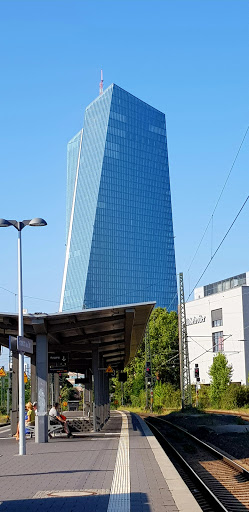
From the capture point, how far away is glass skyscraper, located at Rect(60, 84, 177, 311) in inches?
7042

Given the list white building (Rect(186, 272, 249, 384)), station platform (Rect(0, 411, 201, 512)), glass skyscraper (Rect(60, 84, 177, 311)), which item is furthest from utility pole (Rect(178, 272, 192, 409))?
glass skyscraper (Rect(60, 84, 177, 311))

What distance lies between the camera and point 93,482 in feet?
40.1

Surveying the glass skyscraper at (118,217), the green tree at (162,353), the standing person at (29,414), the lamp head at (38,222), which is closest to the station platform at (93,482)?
the lamp head at (38,222)

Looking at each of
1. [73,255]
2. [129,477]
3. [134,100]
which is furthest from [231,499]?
[134,100]

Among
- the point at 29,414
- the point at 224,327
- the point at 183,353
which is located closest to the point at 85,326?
the point at 29,414

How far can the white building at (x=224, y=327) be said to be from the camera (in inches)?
3484

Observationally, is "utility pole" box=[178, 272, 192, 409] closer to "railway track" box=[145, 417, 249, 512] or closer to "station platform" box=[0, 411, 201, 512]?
"railway track" box=[145, 417, 249, 512]

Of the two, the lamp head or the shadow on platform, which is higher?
the lamp head

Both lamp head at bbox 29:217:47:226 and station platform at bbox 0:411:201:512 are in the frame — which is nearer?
station platform at bbox 0:411:201:512

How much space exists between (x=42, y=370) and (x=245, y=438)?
28.6 ft

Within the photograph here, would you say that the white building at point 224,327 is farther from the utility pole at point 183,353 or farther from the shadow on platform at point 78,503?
the shadow on platform at point 78,503

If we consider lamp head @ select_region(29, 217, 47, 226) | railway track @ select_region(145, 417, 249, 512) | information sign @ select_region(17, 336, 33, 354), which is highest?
lamp head @ select_region(29, 217, 47, 226)

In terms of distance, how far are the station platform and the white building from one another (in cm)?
6567

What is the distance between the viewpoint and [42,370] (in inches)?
934
